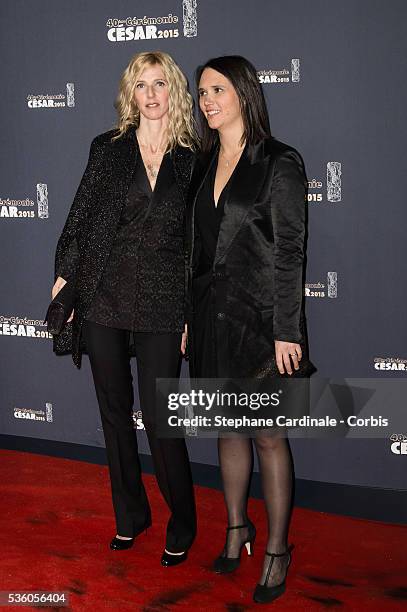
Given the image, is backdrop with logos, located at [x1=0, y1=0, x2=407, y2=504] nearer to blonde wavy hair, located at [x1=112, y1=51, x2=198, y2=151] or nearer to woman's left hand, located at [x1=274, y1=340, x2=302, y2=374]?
blonde wavy hair, located at [x1=112, y1=51, x2=198, y2=151]

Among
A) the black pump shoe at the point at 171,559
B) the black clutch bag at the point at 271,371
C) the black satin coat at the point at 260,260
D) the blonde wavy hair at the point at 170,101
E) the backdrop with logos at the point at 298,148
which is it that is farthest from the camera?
the backdrop with logos at the point at 298,148

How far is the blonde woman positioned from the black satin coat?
0.26 m

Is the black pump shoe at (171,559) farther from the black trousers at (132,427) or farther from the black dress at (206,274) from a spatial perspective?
the black dress at (206,274)

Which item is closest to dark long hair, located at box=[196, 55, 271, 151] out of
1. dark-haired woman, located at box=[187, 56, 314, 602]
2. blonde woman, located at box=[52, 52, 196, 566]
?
dark-haired woman, located at box=[187, 56, 314, 602]

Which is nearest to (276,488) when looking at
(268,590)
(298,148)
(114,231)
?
(268,590)

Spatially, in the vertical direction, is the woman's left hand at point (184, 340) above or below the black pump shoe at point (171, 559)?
above

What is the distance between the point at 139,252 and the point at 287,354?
0.62 meters

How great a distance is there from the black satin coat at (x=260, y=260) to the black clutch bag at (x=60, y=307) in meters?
0.56

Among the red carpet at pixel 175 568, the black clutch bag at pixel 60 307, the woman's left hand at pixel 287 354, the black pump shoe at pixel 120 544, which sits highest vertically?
the black clutch bag at pixel 60 307

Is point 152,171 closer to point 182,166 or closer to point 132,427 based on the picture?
point 182,166

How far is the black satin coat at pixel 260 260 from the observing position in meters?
2.54

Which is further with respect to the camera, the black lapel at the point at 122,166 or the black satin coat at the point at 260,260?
the black lapel at the point at 122,166

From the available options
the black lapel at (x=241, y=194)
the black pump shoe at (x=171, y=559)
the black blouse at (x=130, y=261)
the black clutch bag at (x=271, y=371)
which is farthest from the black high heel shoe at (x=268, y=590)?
the black lapel at (x=241, y=194)

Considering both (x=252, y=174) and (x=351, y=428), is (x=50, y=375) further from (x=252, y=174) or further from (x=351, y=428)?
(x=252, y=174)
